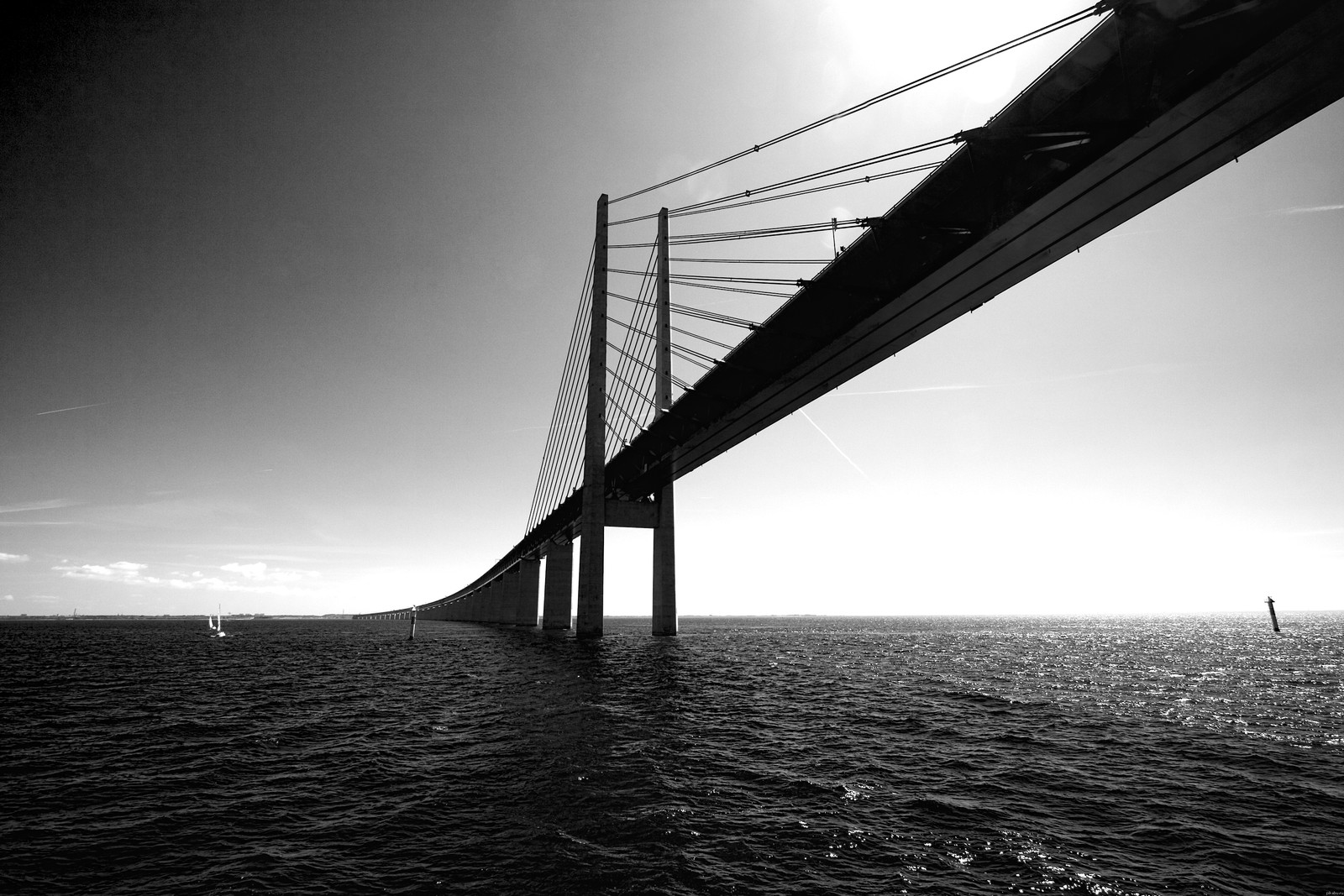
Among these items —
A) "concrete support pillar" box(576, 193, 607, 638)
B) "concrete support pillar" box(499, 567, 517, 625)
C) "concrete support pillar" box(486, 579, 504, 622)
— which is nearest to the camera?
"concrete support pillar" box(576, 193, 607, 638)

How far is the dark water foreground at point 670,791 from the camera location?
25.9ft

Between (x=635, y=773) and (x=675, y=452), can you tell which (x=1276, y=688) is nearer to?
(x=635, y=773)

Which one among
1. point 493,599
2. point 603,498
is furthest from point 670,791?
point 493,599

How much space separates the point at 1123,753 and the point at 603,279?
47.3 metres

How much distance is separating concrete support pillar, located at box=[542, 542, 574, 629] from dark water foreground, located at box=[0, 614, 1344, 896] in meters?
53.7

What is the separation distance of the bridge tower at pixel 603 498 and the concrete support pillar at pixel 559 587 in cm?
2245

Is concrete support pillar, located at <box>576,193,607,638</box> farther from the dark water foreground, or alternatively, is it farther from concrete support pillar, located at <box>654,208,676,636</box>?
the dark water foreground

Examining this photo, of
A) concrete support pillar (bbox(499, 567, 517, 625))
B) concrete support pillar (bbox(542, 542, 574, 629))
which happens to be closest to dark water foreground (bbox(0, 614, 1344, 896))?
concrete support pillar (bbox(542, 542, 574, 629))

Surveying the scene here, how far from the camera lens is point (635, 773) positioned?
1205cm

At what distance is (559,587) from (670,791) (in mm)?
71316

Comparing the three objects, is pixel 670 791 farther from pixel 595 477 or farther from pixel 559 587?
pixel 559 587

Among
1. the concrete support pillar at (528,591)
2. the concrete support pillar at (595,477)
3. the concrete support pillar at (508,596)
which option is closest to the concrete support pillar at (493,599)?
the concrete support pillar at (508,596)

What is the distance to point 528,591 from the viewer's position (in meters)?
98.1

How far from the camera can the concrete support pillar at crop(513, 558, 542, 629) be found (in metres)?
97.3
